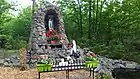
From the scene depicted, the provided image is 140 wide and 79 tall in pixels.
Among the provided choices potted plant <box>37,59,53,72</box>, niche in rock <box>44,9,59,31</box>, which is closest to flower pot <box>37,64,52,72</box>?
potted plant <box>37,59,53,72</box>

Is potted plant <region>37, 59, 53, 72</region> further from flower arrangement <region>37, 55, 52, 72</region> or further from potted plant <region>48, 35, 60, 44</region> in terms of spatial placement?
potted plant <region>48, 35, 60, 44</region>

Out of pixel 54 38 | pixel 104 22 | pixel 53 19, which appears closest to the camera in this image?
pixel 54 38

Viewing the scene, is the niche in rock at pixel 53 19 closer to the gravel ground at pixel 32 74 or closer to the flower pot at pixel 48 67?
the gravel ground at pixel 32 74

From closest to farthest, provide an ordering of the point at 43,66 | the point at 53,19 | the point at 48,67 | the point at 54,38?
the point at 43,66
the point at 48,67
the point at 54,38
the point at 53,19

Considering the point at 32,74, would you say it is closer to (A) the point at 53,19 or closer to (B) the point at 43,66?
(B) the point at 43,66

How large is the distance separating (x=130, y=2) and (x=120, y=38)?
375 centimetres

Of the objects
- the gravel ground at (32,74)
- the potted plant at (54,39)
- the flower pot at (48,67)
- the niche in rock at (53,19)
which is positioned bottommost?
the gravel ground at (32,74)

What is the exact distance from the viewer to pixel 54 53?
14242 mm

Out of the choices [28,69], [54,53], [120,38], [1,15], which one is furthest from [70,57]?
[1,15]

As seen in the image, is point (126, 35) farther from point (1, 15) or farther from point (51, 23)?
point (1, 15)

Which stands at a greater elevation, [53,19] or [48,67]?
[53,19]

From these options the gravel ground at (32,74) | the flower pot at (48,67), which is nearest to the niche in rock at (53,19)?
the gravel ground at (32,74)

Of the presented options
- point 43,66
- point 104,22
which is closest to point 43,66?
point 43,66

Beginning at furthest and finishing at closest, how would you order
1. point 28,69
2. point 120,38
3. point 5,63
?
point 120,38 → point 5,63 → point 28,69
